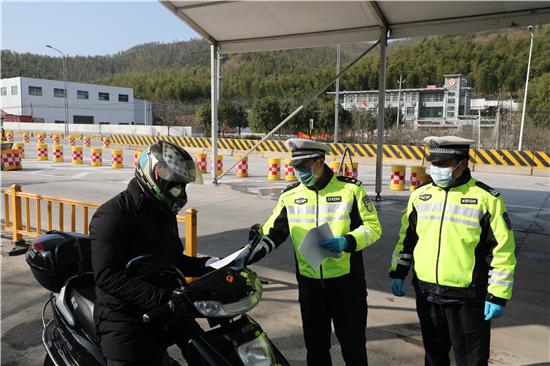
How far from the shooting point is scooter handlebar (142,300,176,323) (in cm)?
181

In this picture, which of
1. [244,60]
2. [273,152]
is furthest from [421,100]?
[273,152]

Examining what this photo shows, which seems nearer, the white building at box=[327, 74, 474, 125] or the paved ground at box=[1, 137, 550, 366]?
the paved ground at box=[1, 137, 550, 366]

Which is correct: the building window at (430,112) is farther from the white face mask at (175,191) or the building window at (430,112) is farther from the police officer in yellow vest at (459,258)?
the white face mask at (175,191)

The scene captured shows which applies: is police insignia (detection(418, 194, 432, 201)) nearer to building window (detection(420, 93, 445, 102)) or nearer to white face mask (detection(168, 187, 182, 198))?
white face mask (detection(168, 187, 182, 198))

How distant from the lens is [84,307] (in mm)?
2377

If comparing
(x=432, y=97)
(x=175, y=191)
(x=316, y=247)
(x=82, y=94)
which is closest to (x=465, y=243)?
(x=316, y=247)

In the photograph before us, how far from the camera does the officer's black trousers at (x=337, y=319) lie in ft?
9.09

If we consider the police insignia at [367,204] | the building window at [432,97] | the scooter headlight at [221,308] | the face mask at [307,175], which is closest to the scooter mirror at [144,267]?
the scooter headlight at [221,308]

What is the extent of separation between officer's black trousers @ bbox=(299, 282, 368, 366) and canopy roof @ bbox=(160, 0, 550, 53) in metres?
7.60

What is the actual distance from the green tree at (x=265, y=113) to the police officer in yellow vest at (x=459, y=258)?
37871 millimetres

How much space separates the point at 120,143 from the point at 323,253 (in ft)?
112

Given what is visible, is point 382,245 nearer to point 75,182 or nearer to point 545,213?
point 545,213

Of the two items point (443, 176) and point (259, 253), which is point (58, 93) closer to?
point (259, 253)

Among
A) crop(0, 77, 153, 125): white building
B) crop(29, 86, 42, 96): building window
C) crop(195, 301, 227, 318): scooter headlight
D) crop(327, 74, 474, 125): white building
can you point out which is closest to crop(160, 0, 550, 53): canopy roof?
crop(195, 301, 227, 318): scooter headlight
